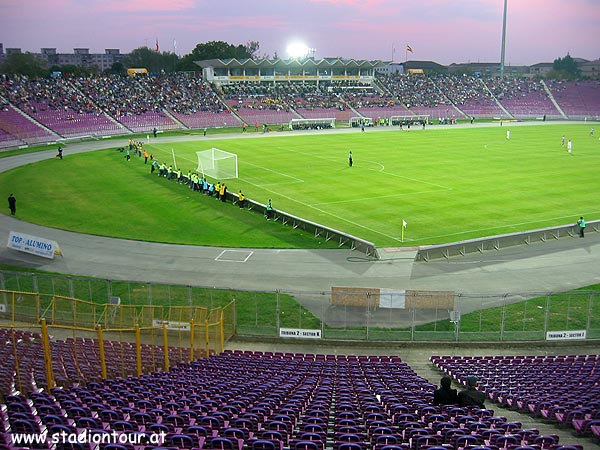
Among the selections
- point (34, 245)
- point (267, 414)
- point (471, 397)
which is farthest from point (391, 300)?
point (34, 245)

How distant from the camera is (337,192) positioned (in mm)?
45844

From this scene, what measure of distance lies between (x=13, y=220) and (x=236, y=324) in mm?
22288

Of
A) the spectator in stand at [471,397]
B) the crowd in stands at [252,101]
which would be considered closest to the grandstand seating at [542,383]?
the spectator in stand at [471,397]

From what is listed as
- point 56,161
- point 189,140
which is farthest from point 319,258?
point 189,140

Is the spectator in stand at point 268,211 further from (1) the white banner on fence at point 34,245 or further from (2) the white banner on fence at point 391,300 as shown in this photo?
(2) the white banner on fence at point 391,300

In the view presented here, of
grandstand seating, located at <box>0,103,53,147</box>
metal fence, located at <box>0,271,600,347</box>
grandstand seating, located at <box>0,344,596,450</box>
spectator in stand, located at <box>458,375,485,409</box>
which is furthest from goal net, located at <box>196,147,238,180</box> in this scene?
spectator in stand, located at <box>458,375,485,409</box>

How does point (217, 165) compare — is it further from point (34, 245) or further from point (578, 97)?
point (578, 97)

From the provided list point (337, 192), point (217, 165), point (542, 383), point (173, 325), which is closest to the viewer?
point (542, 383)

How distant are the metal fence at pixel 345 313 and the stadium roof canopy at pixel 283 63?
100760mm

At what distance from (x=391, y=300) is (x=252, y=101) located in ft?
314

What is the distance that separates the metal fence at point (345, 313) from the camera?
68.0ft

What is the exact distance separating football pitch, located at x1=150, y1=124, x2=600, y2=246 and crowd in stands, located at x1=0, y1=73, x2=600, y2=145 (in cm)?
2023

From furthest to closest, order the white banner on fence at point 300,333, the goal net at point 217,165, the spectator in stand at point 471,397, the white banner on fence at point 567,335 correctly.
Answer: the goal net at point 217,165, the white banner on fence at point 300,333, the white banner on fence at point 567,335, the spectator in stand at point 471,397

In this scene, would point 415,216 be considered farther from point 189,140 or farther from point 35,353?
point 189,140
